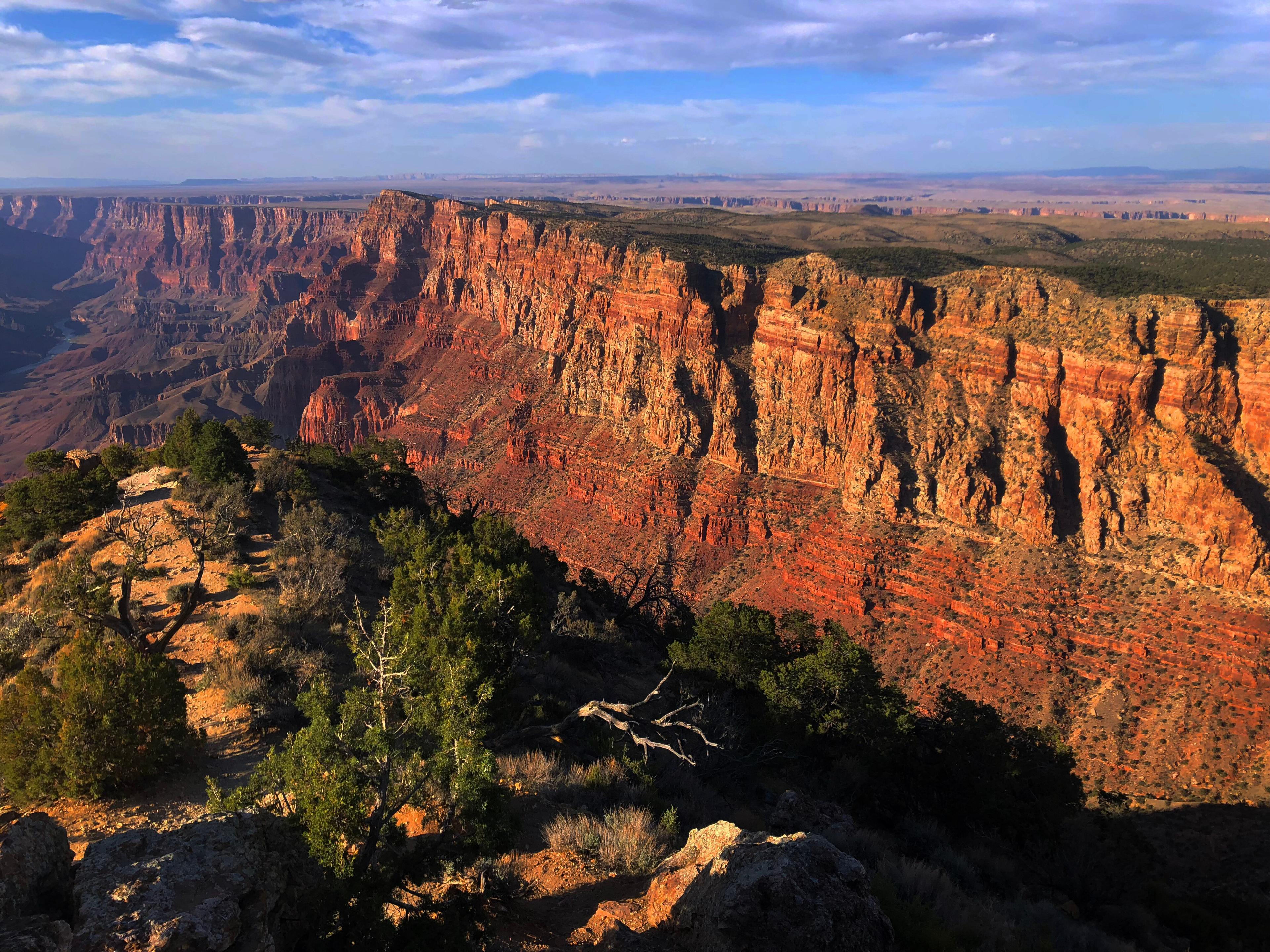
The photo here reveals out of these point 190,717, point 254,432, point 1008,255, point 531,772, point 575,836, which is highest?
point 1008,255

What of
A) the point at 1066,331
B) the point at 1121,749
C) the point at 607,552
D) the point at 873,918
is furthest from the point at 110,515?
the point at 1066,331

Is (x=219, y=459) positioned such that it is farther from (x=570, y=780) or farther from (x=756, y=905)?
(x=756, y=905)

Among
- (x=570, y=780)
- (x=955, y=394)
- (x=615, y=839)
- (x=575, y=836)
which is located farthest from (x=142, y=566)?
(x=955, y=394)

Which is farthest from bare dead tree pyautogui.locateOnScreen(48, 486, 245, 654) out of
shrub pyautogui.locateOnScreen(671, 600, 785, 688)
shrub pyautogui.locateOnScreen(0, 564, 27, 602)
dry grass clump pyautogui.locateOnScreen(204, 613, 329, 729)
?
shrub pyautogui.locateOnScreen(671, 600, 785, 688)

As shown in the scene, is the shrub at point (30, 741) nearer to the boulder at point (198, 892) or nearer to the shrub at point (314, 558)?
the boulder at point (198, 892)

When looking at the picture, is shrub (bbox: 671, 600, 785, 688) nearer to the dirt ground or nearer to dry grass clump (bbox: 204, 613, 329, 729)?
dry grass clump (bbox: 204, 613, 329, 729)

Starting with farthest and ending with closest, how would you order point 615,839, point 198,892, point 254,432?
point 254,432 < point 615,839 < point 198,892

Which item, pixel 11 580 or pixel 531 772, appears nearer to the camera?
pixel 531 772
